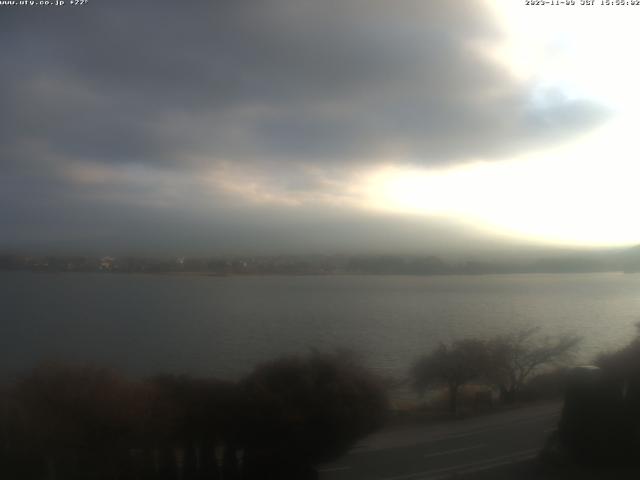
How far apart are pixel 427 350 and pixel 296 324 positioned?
1.18 m

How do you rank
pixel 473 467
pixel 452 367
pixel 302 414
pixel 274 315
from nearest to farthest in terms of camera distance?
pixel 302 414 → pixel 473 467 → pixel 452 367 → pixel 274 315

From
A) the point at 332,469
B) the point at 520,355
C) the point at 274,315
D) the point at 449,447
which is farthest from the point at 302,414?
the point at 520,355

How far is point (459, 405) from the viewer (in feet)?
15.9

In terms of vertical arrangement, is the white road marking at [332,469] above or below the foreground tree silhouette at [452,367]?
below

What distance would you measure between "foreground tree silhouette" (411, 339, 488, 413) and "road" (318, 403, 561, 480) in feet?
0.97

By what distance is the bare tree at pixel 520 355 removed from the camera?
16.3ft

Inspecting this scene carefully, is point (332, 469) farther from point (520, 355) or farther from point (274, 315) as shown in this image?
point (520, 355)

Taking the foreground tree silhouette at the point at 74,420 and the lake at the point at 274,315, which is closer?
the foreground tree silhouette at the point at 74,420

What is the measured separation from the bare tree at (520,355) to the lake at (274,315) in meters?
0.11

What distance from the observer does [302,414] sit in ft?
13.6

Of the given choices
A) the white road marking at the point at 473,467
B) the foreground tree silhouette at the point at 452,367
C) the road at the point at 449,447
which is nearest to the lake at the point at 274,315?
the foreground tree silhouette at the point at 452,367

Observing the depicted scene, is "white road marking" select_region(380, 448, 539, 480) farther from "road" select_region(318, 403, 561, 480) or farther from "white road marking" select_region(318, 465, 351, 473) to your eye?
"white road marking" select_region(318, 465, 351, 473)

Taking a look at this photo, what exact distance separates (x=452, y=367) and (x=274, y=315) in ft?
5.40

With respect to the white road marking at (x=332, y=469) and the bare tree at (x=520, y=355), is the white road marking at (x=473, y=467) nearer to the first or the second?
the white road marking at (x=332, y=469)
